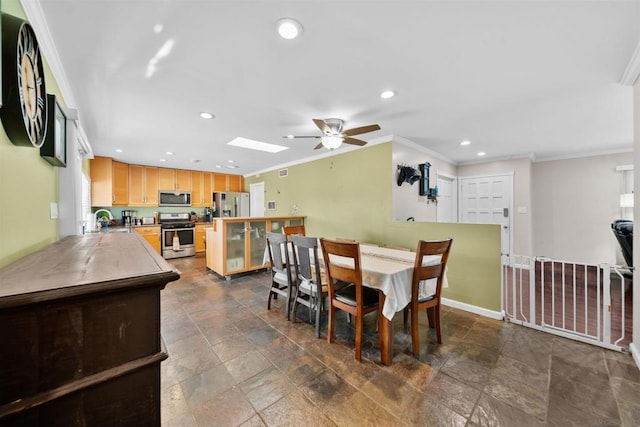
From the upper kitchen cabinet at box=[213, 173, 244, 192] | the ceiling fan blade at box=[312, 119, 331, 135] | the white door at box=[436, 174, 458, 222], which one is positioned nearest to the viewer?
the ceiling fan blade at box=[312, 119, 331, 135]

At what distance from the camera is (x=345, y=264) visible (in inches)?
83.0

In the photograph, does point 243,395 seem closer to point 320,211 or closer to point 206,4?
point 206,4

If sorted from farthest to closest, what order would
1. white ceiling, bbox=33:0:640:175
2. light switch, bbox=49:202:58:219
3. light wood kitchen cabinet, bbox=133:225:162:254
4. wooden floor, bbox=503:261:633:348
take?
light wood kitchen cabinet, bbox=133:225:162:254 < wooden floor, bbox=503:261:633:348 < light switch, bbox=49:202:58:219 < white ceiling, bbox=33:0:640:175

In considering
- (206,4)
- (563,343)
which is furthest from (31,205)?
(563,343)

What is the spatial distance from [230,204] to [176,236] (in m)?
1.71

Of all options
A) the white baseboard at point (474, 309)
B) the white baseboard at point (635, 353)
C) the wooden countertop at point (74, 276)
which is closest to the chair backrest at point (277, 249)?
the wooden countertop at point (74, 276)

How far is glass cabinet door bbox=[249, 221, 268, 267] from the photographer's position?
4.51m

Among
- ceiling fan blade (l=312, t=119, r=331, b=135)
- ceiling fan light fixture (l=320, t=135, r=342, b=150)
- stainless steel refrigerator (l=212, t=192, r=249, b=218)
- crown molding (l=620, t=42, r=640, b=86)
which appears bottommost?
stainless steel refrigerator (l=212, t=192, r=249, b=218)

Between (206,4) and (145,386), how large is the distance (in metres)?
1.82

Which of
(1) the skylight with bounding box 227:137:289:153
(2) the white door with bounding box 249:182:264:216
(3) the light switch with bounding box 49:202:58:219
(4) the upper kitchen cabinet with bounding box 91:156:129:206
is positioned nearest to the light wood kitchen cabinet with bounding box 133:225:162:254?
(4) the upper kitchen cabinet with bounding box 91:156:129:206

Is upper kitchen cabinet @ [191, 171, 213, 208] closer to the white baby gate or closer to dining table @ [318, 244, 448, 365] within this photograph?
dining table @ [318, 244, 448, 365]

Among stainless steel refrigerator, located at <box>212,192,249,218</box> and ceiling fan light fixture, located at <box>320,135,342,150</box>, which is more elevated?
ceiling fan light fixture, located at <box>320,135,342,150</box>

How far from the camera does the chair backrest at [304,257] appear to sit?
230cm

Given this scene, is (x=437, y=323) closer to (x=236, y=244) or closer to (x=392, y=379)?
(x=392, y=379)
